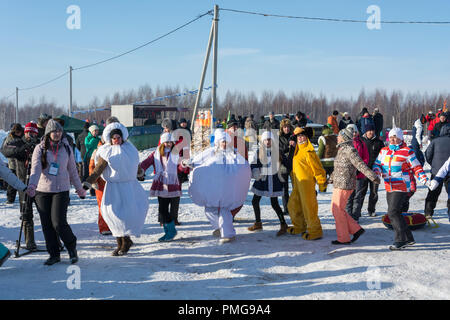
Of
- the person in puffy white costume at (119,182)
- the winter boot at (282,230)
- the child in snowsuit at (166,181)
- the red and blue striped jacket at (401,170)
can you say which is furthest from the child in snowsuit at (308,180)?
the person in puffy white costume at (119,182)

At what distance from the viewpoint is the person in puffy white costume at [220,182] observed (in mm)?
6422

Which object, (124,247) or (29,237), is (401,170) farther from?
(29,237)

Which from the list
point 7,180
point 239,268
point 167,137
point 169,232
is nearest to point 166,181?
point 167,137

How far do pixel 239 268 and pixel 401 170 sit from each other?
2.57 m

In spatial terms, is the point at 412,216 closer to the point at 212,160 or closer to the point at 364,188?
the point at 364,188

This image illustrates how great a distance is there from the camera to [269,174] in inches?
272

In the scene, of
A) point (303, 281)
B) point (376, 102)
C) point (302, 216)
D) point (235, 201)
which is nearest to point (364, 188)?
point (302, 216)

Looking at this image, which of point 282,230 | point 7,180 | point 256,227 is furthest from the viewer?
point 256,227

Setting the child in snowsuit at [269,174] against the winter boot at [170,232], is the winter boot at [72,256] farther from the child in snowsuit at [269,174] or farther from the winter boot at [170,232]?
the child in snowsuit at [269,174]

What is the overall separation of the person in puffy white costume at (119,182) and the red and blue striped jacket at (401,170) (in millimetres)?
3417

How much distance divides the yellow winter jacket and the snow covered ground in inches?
Answer: 37.7

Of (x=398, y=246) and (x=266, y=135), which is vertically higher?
(x=266, y=135)
